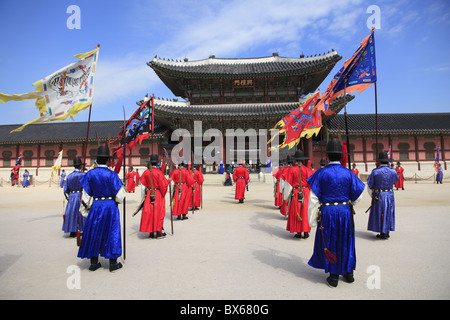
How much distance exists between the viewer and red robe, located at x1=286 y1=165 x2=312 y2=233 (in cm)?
519

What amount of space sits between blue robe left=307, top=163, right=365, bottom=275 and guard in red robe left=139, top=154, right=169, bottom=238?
324 cm

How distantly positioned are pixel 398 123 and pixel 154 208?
25.0m

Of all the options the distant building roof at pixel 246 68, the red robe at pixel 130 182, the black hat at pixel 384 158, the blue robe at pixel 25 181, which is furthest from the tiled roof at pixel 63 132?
the black hat at pixel 384 158

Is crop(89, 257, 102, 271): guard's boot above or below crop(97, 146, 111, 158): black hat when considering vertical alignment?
below

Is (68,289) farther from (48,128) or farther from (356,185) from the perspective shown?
(48,128)

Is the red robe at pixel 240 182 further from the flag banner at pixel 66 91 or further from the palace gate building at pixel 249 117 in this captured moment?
the palace gate building at pixel 249 117

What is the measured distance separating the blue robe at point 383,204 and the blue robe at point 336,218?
2378mm

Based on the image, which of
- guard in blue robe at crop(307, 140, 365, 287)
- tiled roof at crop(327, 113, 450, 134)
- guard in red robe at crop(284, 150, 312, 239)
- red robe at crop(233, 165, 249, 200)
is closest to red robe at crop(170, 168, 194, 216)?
red robe at crop(233, 165, 249, 200)

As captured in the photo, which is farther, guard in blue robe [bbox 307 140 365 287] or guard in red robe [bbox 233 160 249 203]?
guard in red robe [bbox 233 160 249 203]

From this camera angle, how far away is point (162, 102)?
72.5 feet

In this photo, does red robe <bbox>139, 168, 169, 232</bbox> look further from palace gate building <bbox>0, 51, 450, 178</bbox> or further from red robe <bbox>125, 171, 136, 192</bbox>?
palace gate building <bbox>0, 51, 450, 178</bbox>

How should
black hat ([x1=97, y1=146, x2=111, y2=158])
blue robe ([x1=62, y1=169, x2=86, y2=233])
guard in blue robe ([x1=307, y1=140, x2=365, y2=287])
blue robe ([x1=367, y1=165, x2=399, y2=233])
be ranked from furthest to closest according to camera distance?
blue robe ([x1=62, y1=169, x2=86, y2=233]) < blue robe ([x1=367, y1=165, x2=399, y2=233]) < black hat ([x1=97, y1=146, x2=111, y2=158]) < guard in blue robe ([x1=307, y1=140, x2=365, y2=287])

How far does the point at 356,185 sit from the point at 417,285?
1318 mm

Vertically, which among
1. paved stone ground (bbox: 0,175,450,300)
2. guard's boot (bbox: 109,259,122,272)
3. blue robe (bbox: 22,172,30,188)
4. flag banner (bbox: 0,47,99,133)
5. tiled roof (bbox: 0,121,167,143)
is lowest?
paved stone ground (bbox: 0,175,450,300)
